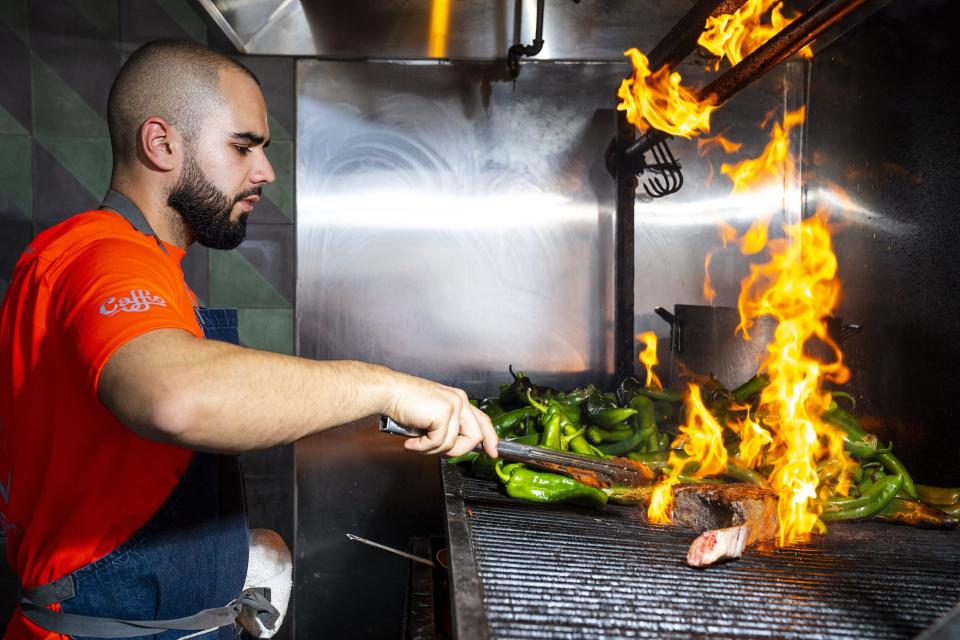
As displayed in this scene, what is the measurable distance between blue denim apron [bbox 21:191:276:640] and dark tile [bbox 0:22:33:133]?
2.30 meters

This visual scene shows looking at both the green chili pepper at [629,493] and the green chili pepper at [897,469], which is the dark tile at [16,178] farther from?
the green chili pepper at [897,469]

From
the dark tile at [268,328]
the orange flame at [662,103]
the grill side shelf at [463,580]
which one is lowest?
the grill side shelf at [463,580]

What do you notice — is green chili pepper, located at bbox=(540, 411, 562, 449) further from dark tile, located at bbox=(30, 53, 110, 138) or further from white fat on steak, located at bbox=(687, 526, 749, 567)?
dark tile, located at bbox=(30, 53, 110, 138)

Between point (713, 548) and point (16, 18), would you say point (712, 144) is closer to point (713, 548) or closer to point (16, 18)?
point (713, 548)

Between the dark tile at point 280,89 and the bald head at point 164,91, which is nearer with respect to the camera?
the bald head at point 164,91

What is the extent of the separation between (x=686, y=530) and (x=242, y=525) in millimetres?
1235

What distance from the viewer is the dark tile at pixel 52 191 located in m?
3.45

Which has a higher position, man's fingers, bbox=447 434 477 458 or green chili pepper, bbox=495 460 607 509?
man's fingers, bbox=447 434 477 458

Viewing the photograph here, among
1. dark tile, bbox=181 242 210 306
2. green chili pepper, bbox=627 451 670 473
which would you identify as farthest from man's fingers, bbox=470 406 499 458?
dark tile, bbox=181 242 210 306

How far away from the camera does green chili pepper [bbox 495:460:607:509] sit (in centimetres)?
221

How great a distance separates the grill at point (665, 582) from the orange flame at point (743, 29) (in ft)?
5.77

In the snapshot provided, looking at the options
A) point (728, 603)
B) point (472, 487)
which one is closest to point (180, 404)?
point (728, 603)

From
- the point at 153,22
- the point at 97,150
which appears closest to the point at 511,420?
the point at 97,150

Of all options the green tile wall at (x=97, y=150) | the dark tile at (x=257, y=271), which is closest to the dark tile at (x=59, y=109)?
the green tile wall at (x=97, y=150)
